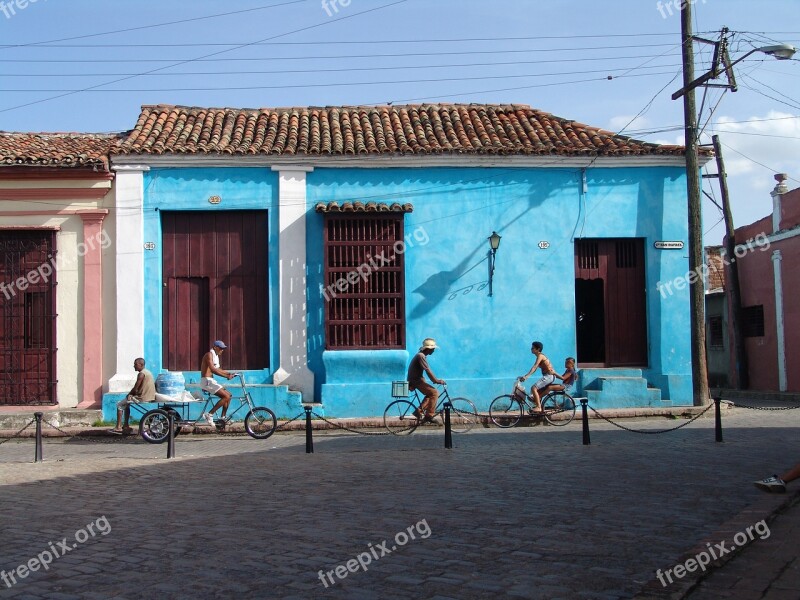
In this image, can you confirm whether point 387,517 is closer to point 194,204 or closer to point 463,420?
point 463,420

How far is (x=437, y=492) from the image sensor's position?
866 cm

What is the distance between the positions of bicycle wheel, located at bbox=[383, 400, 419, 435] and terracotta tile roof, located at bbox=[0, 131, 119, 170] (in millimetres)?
7115

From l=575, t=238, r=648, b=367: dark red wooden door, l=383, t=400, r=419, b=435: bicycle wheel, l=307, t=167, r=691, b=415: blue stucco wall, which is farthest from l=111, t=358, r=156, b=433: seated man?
l=575, t=238, r=648, b=367: dark red wooden door

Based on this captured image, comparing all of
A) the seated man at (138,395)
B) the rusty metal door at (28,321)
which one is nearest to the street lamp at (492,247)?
the seated man at (138,395)

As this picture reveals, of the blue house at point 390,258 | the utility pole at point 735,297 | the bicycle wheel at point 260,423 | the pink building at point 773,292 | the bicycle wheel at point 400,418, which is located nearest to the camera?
the bicycle wheel at point 260,423

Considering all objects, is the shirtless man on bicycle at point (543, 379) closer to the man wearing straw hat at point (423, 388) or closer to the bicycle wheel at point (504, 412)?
the bicycle wheel at point (504, 412)

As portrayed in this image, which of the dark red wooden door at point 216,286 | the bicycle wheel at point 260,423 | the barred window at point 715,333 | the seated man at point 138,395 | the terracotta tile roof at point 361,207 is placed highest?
the terracotta tile roof at point 361,207

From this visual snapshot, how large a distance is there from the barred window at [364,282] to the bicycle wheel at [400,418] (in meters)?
2.47

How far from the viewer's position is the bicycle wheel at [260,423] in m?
14.5

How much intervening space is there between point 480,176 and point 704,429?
21.7 ft

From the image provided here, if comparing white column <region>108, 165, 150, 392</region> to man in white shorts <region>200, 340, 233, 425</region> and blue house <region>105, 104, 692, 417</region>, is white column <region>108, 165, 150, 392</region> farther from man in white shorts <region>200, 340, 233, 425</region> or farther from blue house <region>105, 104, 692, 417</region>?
man in white shorts <region>200, 340, 233, 425</region>

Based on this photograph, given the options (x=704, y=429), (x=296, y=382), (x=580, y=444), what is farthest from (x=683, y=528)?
(x=296, y=382)

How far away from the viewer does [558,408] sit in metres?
15.7

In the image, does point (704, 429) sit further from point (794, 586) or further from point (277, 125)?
point (277, 125)
